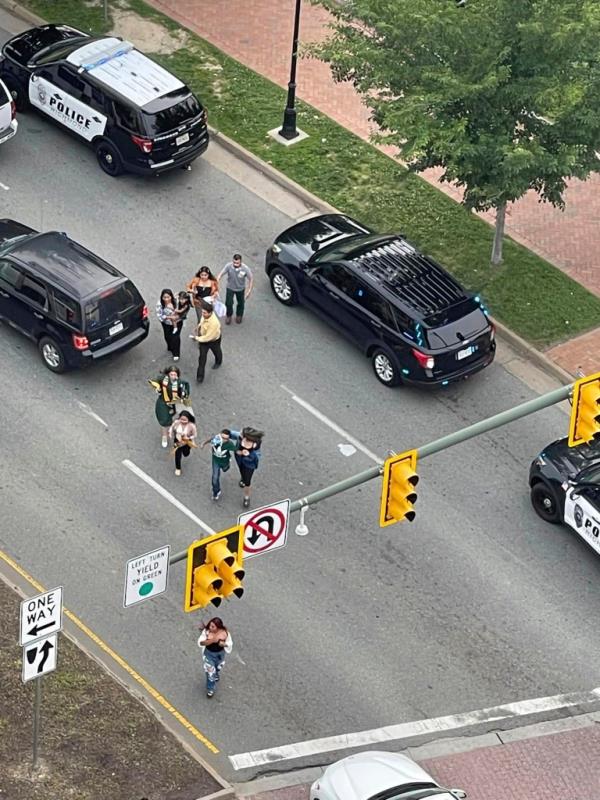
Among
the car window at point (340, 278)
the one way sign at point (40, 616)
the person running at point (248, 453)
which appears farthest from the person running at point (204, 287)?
the one way sign at point (40, 616)

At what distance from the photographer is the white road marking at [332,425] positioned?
2369cm

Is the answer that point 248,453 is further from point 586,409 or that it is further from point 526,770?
point 586,409

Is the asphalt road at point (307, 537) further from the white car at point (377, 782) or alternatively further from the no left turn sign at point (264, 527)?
the no left turn sign at point (264, 527)

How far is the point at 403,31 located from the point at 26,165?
8.36 metres

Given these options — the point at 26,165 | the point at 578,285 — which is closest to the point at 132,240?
the point at 26,165

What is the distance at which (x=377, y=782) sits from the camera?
1769cm

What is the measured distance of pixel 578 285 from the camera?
27531 mm

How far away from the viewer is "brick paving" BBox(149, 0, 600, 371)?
28031 millimetres

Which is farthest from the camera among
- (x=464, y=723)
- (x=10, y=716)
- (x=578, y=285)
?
(x=578, y=285)

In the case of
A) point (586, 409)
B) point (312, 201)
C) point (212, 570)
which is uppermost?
point (586, 409)

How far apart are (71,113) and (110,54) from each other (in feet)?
4.45

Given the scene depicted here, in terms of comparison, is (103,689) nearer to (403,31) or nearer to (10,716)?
(10,716)

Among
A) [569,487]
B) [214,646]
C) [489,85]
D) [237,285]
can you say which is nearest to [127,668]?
[214,646]

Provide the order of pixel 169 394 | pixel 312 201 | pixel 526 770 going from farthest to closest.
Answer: pixel 312 201 → pixel 169 394 → pixel 526 770
